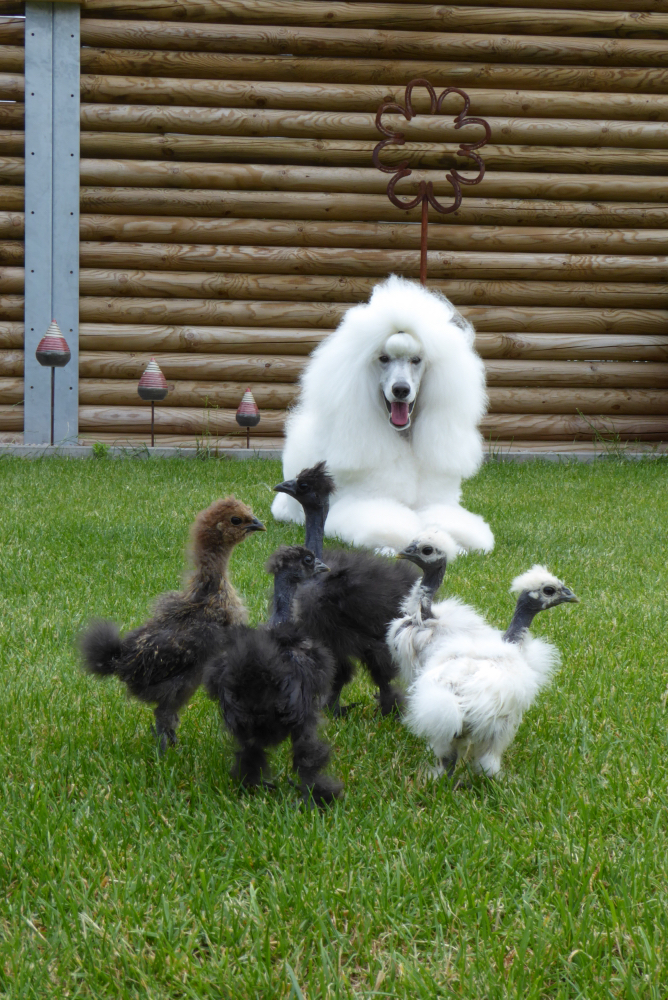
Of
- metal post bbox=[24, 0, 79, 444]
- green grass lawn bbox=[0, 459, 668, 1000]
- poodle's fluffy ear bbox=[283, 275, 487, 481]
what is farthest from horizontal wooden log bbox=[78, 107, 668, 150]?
green grass lawn bbox=[0, 459, 668, 1000]

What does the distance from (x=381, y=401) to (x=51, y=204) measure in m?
5.16

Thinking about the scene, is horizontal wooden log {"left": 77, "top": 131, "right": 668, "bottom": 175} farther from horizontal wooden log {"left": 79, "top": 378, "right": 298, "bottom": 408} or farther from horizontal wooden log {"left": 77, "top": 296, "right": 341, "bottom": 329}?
horizontal wooden log {"left": 79, "top": 378, "right": 298, "bottom": 408}

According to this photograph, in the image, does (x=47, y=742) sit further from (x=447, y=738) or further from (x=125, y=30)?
(x=125, y=30)

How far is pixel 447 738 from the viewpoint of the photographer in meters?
2.00

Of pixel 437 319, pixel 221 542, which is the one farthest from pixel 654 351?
pixel 221 542

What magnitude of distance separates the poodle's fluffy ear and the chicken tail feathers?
2.78 m

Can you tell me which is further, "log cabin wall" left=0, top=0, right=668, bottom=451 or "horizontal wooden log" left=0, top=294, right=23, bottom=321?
"horizontal wooden log" left=0, top=294, right=23, bottom=321

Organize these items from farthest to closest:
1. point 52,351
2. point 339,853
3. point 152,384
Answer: point 152,384 < point 52,351 < point 339,853

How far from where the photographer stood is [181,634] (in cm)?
218

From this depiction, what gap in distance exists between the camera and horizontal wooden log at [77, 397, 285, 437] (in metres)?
8.76

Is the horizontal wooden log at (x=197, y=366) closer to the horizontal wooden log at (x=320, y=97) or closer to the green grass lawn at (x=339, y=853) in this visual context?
the horizontal wooden log at (x=320, y=97)

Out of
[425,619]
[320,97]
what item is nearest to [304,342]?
[320,97]

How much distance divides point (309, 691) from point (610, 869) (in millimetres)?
683

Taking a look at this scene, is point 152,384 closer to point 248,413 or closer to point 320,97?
point 248,413
